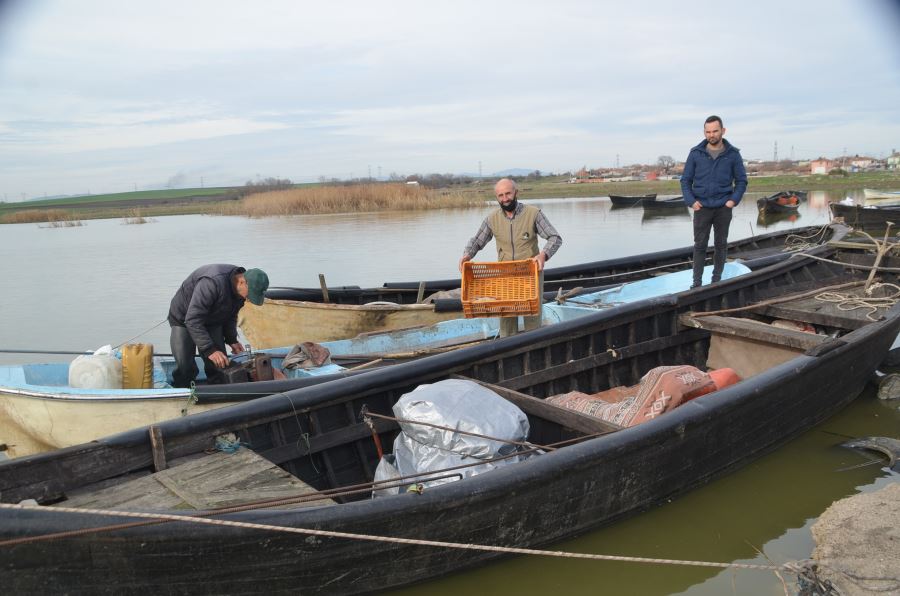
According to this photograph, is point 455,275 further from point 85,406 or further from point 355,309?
point 85,406

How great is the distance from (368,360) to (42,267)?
655 inches

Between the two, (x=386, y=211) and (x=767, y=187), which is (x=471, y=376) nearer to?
(x=386, y=211)

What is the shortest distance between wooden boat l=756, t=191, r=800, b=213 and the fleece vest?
25.4 m

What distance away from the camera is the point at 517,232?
20.1 feet

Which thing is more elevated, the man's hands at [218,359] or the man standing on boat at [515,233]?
the man standing on boat at [515,233]

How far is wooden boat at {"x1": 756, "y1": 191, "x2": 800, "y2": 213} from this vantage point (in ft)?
91.4

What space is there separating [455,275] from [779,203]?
19.3 metres

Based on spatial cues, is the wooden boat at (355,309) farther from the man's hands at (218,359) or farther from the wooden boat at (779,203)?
the wooden boat at (779,203)

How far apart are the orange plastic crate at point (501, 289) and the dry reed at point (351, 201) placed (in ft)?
82.4

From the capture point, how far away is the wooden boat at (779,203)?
27.9m

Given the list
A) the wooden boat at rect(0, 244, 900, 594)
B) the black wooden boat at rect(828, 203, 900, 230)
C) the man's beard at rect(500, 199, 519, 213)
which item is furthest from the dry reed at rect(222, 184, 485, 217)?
the wooden boat at rect(0, 244, 900, 594)

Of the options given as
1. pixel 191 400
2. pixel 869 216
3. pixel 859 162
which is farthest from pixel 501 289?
pixel 859 162

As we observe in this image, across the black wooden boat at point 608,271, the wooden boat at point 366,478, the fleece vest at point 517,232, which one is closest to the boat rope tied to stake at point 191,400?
the wooden boat at point 366,478

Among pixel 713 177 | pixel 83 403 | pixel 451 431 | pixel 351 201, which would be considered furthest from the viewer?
pixel 351 201
